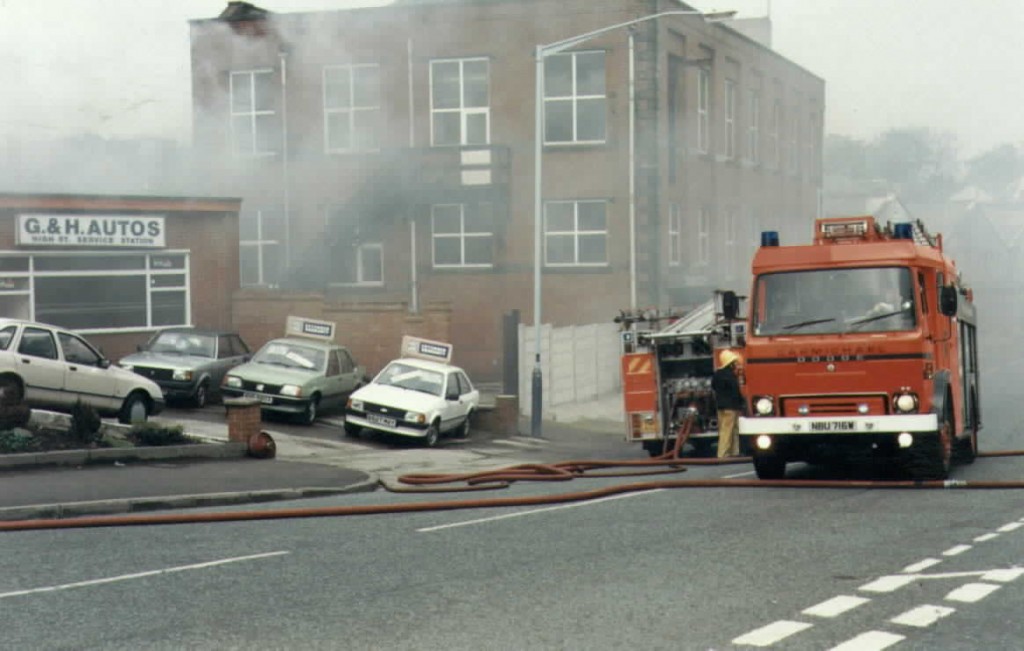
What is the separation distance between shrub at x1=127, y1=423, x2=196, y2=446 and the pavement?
43 centimetres

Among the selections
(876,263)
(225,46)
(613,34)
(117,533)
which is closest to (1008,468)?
(876,263)

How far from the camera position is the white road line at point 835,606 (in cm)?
853

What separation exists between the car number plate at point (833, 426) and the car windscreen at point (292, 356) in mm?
14858

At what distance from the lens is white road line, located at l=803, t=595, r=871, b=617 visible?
28.0 feet

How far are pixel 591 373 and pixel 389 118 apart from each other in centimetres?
1077

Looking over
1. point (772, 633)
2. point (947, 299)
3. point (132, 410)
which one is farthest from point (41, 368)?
point (772, 633)

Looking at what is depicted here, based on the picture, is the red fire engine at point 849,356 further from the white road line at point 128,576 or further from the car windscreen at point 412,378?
the car windscreen at point 412,378

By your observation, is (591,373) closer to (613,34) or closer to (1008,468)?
(613,34)

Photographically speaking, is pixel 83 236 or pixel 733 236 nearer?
pixel 83 236

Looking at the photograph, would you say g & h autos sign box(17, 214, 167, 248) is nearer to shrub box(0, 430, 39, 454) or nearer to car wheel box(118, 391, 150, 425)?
car wheel box(118, 391, 150, 425)

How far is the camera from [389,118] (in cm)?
4322

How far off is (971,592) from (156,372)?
867 inches

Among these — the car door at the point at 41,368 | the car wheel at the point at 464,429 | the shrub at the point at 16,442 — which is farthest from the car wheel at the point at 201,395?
the shrub at the point at 16,442

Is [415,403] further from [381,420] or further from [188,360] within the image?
[188,360]
